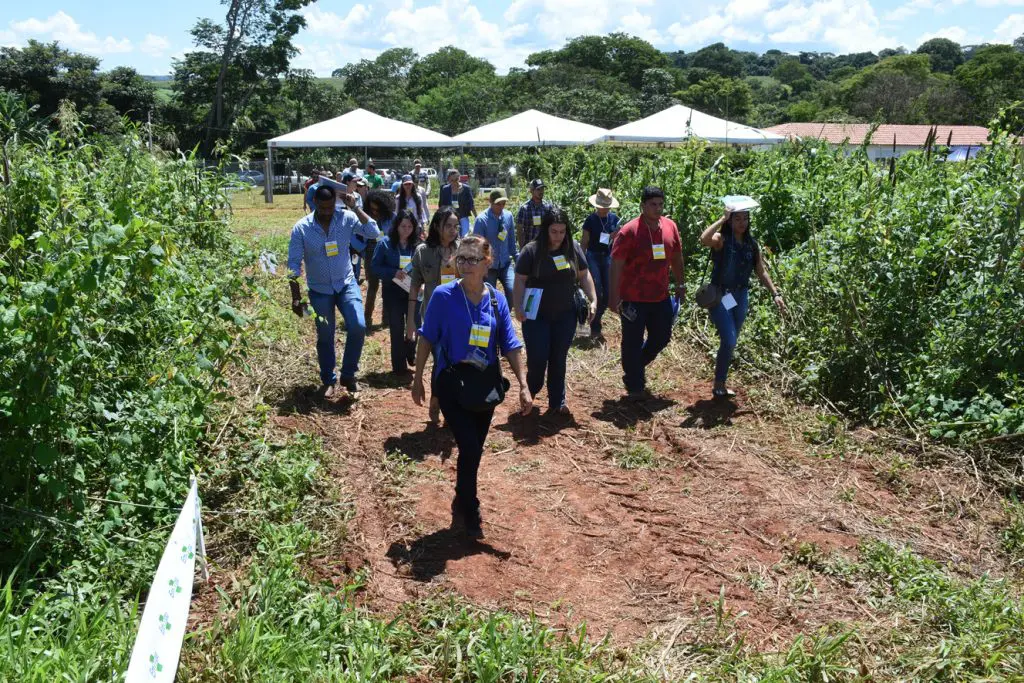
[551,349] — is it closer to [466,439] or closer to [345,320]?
[345,320]

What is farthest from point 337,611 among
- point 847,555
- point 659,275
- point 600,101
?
point 600,101

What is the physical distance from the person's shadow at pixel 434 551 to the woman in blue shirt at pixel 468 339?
96mm

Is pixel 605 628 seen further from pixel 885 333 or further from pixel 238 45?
pixel 238 45

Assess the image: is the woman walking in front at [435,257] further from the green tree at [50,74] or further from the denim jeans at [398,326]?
the green tree at [50,74]

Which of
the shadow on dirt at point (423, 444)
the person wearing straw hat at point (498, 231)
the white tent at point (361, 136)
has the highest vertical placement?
the white tent at point (361, 136)

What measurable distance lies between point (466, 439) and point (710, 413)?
9.67ft

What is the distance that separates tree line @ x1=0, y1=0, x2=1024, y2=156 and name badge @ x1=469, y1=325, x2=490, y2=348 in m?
6.12

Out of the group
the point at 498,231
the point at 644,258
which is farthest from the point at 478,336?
the point at 498,231

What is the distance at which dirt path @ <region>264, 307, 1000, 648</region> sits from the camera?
165 inches

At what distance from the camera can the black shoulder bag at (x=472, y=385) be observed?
14.7ft

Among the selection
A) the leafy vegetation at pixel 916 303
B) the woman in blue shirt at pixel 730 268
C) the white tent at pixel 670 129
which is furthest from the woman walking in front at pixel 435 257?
the white tent at pixel 670 129

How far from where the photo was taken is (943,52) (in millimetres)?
115438

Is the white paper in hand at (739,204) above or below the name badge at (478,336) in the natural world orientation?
above

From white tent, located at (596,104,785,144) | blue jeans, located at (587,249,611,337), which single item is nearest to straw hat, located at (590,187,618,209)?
blue jeans, located at (587,249,611,337)
